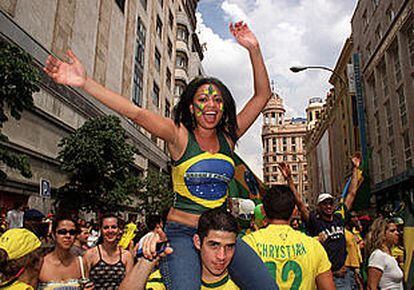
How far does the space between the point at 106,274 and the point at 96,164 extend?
10.3 m

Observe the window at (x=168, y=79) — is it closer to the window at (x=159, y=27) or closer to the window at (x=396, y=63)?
the window at (x=159, y=27)

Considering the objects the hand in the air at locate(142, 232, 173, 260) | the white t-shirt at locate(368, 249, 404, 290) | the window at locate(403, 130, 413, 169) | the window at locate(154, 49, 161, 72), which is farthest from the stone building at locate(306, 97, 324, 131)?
the hand in the air at locate(142, 232, 173, 260)

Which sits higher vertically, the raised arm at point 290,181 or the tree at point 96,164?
the tree at point 96,164

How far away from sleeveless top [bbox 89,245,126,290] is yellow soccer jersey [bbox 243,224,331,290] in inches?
91.7

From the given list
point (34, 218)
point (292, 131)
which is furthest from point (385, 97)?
point (292, 131)

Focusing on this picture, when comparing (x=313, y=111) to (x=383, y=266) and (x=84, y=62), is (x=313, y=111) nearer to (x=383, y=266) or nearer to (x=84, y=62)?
(x=84, y=62)

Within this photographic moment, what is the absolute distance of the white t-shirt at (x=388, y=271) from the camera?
508cm

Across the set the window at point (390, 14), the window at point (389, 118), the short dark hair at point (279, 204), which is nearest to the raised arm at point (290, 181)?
the short dark hair at point (279, 204)

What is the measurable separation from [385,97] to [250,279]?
108ft

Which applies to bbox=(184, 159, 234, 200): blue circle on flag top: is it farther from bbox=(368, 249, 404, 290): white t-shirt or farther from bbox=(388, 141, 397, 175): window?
bbox=(388, 141, 397, 175): window

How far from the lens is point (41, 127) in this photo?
56.4ft

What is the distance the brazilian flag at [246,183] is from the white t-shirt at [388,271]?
4220mm

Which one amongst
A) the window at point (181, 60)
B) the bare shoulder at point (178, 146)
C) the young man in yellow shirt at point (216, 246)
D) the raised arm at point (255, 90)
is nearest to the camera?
the young man in yellow shirt at point (216, 246)

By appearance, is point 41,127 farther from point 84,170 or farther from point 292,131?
point 292,131
